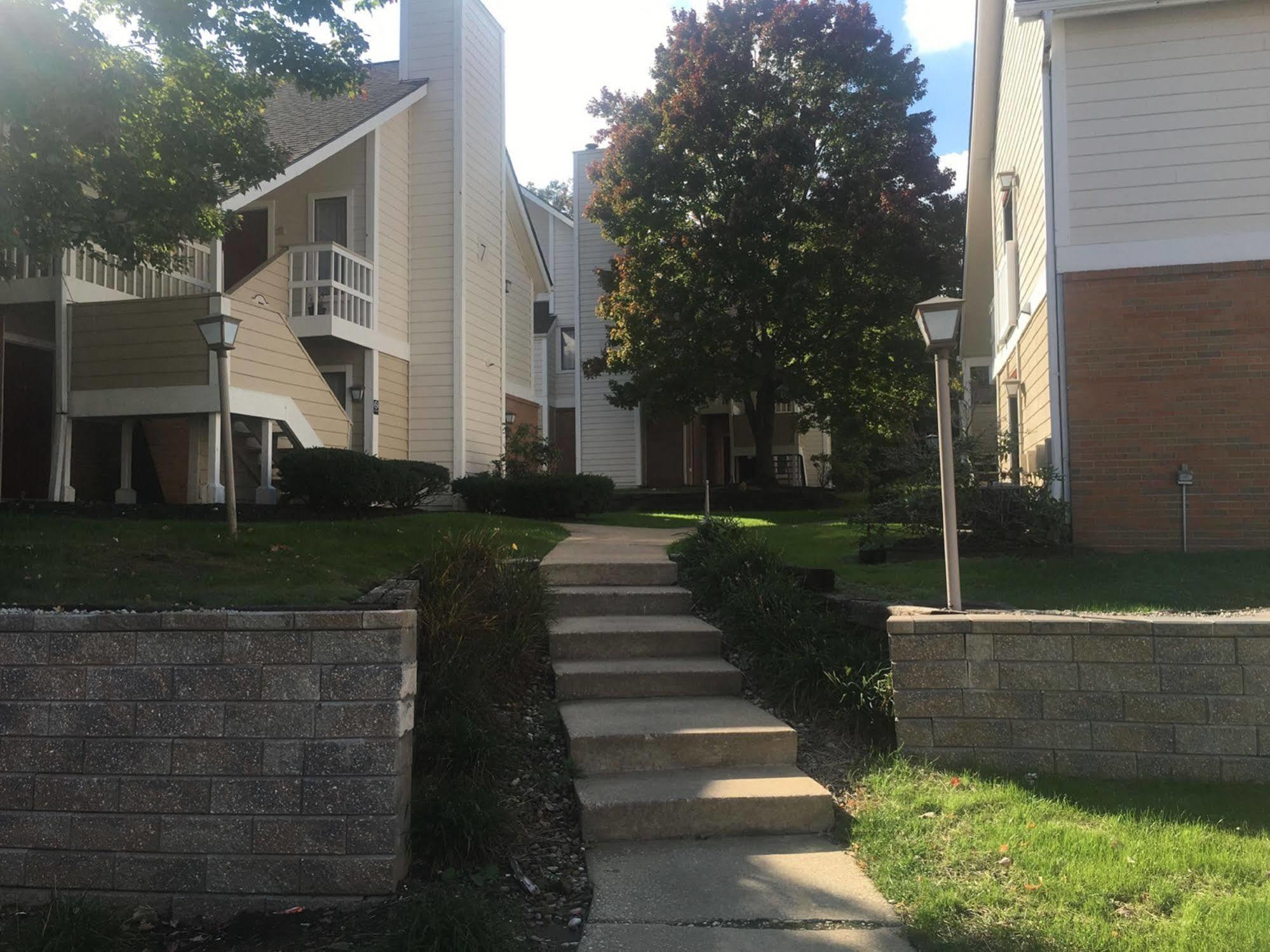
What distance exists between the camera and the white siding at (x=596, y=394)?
77.3 ft

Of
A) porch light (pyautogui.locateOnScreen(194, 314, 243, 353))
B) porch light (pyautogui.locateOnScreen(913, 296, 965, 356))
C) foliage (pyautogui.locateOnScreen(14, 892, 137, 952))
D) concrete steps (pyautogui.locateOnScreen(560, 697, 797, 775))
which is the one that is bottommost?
foliage (pyautogui.locateOnScreen(14, 892, 137, 952))

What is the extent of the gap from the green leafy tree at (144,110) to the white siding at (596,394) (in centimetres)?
1435

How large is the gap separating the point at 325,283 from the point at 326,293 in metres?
0.39

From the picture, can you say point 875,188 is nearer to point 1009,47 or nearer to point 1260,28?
point 1009,47

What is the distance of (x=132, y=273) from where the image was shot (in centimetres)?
1097

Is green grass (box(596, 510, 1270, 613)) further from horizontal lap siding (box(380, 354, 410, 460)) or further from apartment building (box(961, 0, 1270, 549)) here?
horizontal lap siding (box(380, 354, 410, 460))

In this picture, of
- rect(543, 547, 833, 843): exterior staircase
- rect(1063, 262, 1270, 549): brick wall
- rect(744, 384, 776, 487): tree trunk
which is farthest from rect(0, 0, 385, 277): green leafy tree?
rect(744, 384, 776, 487): tree trunk

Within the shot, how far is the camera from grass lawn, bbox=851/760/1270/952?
3084 millimetres

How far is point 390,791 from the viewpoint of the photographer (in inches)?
140

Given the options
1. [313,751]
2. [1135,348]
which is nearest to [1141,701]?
[313,751]

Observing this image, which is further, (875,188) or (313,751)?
(875,188)

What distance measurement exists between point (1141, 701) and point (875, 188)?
17.3m

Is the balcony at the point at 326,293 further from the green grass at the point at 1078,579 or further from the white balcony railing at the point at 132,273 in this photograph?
the green grass at the point at 1078,579

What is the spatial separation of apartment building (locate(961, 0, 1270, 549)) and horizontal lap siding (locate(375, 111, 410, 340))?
30.7 feet
